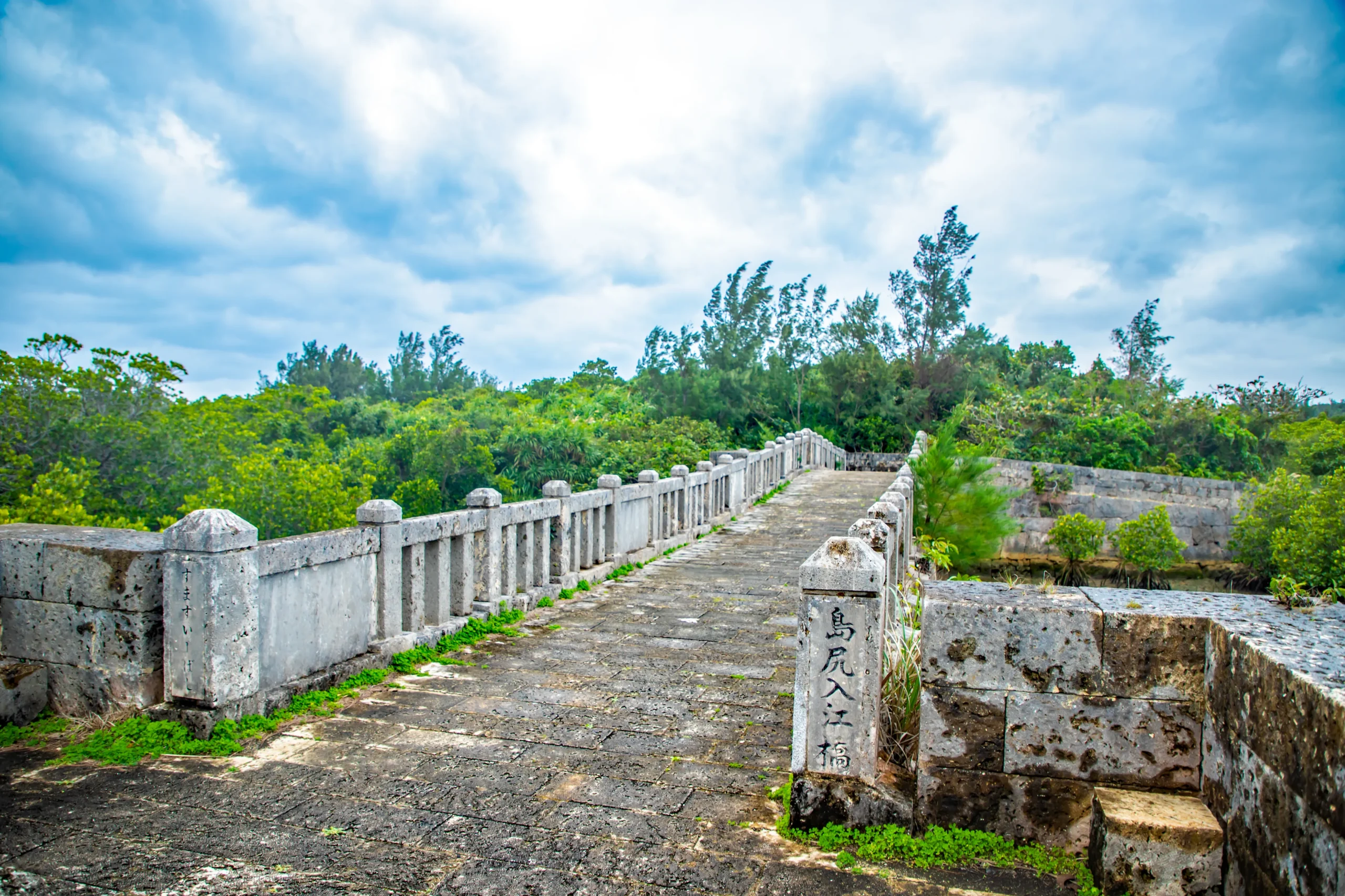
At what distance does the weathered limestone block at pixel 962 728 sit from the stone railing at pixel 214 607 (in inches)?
142

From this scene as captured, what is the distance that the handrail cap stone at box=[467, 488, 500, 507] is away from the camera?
6.97m

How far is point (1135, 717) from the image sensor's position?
10.2ft

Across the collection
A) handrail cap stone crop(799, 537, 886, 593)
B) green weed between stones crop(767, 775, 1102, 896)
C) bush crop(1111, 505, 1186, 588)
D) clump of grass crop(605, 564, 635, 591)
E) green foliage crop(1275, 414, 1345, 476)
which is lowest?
bush crop(1111, 505, 1186, 588)

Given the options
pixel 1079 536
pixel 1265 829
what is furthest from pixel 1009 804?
pixel 1079 536

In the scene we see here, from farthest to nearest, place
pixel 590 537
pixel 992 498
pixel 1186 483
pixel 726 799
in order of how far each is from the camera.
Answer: pixel 1186 483 < pixel 992 498 < pixel 590 537 < pixel 726 799

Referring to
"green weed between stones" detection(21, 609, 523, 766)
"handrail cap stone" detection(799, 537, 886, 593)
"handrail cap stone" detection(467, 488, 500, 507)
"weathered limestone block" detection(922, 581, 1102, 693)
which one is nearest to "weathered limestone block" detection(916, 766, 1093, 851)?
"weathered limestone block" detection(922, 581, 1102, 693)

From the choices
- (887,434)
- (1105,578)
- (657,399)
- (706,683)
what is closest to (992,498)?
(706,683)

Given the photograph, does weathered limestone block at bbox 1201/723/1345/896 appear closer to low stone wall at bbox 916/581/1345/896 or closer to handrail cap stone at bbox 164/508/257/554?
low stone wall at bbox 916/581/1345/896

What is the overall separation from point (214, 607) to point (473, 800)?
1828 mm

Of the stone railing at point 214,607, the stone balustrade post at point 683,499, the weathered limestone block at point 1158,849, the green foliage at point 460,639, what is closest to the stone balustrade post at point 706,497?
the stone balustrade post at point 683,499

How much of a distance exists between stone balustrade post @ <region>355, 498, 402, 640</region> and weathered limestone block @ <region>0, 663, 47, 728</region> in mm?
1823

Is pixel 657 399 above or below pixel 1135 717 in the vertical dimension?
above

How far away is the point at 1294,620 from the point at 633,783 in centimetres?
287

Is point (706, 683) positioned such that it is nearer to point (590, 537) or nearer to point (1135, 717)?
point (1135, 717)
